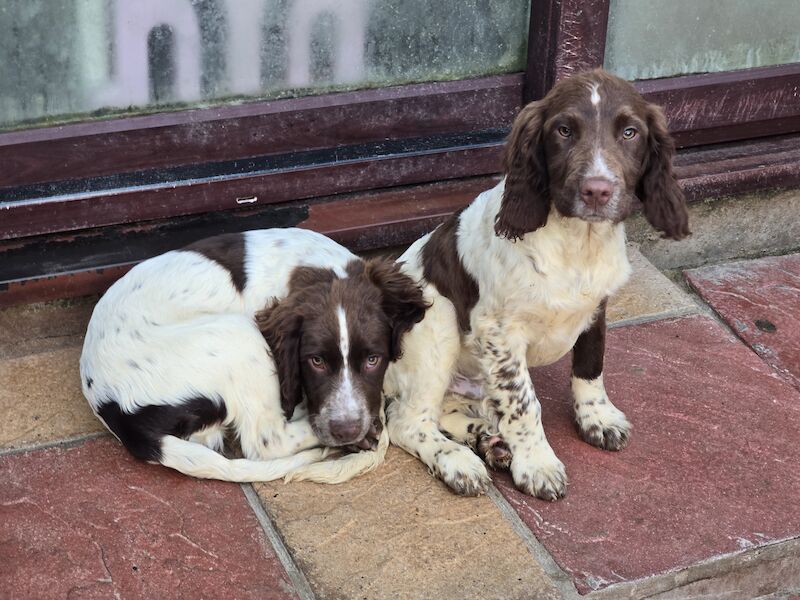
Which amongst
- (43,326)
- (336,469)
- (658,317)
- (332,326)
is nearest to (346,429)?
(336,469)

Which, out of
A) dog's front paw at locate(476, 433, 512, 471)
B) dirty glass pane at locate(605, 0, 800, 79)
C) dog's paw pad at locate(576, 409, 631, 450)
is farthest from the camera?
dirty glass pane at locate(605, 0, 800, 79)

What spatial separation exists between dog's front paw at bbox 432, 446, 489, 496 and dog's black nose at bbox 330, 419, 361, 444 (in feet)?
0.97

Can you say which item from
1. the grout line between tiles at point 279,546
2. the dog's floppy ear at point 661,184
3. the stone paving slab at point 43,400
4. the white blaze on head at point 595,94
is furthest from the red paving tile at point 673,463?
the stone paving slab at point 43,400

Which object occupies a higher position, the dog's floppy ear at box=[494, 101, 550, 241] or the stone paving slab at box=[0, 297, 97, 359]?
the dog's floppy ear at box=[494, 101, 550, 241]

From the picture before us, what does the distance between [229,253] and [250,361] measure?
17.6 inches

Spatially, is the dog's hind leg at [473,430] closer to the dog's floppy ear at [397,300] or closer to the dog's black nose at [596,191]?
the dog's floppy ear at [397,300]

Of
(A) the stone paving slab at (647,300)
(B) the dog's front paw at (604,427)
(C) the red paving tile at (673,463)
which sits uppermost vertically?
(A) the stone paving slab at (647,300)

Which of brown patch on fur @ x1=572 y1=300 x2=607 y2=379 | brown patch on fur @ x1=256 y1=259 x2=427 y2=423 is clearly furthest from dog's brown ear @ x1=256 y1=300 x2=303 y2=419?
brown patch on fur @ x1=572 y1=300 x2=607 y2=379

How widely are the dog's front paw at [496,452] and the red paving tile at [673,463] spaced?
0.20ft

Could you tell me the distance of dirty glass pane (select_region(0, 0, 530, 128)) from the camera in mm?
4188

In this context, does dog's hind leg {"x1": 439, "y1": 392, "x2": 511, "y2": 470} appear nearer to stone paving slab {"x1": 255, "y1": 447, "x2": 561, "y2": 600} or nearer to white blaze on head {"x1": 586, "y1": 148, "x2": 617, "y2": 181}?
stone paving slab {"x1": 255, "y1": 447, "x2": 561, "y2": 600}

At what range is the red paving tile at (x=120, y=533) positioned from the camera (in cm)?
322

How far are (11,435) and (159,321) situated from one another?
65 centimetres

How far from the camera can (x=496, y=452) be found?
3781mm
